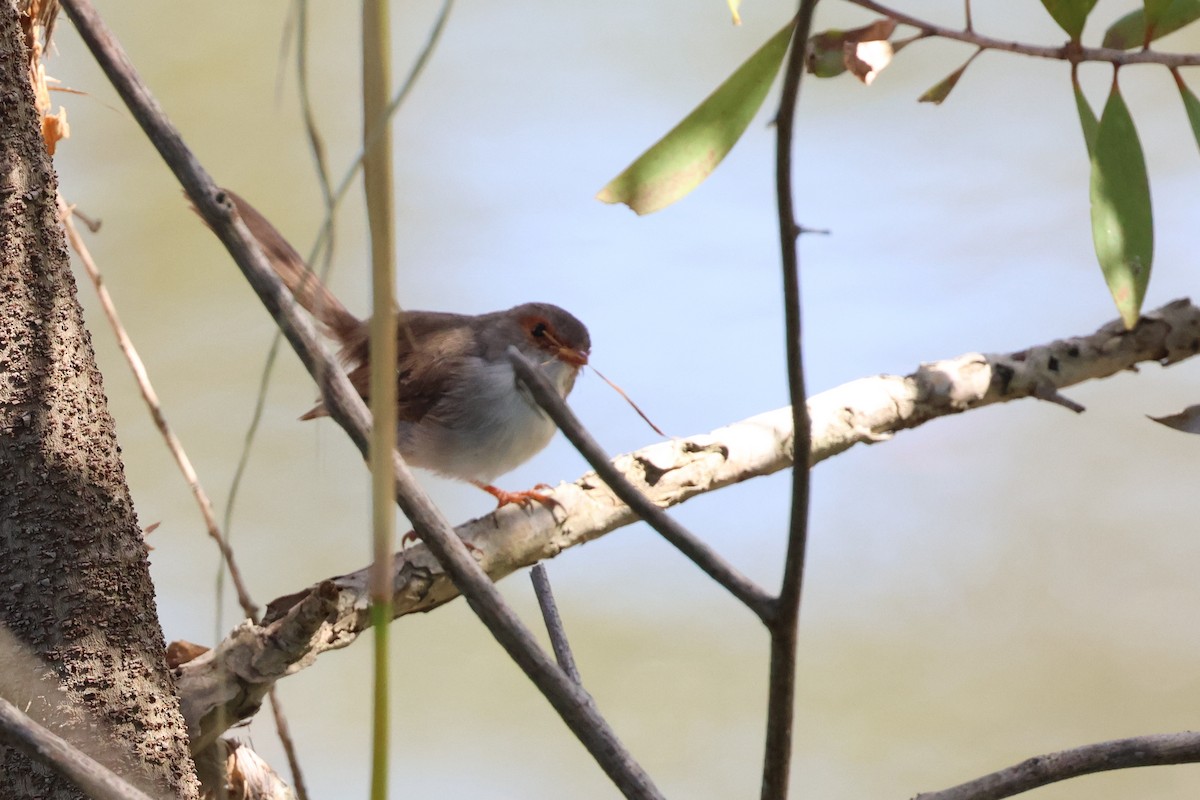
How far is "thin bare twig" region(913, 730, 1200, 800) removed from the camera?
0.64m

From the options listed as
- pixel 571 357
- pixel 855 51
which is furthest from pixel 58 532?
pixel 571 357

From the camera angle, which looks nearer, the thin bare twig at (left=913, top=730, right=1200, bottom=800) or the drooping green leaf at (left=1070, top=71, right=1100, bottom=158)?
the thin bare twig at (left=913, top=730, right=1200, bottom=800)

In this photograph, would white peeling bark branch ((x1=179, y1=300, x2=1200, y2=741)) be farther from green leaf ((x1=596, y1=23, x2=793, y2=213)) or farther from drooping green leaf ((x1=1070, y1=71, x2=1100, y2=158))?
drooping green leaf ((x1=1070, y1=71, x2=1100, y2=158))

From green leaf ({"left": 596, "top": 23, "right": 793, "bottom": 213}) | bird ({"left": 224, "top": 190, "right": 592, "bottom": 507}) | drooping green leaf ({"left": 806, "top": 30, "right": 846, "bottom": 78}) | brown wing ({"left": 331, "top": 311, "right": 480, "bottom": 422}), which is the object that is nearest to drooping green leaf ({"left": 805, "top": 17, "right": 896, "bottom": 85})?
drooping green leaf ({"left": 806, "top": 30, "right": 846, "bottom": 78})

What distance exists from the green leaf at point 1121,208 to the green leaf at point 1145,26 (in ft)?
0.33

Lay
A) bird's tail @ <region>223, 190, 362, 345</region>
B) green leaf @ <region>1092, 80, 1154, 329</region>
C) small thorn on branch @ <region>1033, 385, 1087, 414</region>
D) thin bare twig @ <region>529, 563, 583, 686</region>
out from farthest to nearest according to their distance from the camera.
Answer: bird's tail @ <region>223, 190, 362, 345</region>
small thorn on branch @ <region>1033, 385, 1087, 414</region>
green leaf @ <region>1092, 80, 1154, 329</region>
thin bare twig @ <region>529, 563, 583, 686</region>

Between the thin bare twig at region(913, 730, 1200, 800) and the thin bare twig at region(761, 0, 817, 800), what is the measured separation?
0.52 ft

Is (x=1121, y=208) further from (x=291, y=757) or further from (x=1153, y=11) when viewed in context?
(x=291, y=757)

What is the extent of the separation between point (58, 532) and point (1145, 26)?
1.18 m

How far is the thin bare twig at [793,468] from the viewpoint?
437mm

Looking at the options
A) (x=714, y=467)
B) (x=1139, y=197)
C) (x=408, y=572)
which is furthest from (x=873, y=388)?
(x=408, y=572)

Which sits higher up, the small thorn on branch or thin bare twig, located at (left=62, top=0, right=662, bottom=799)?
thin bare twig, located at (left=62, top=0, right=662, bottom=799)

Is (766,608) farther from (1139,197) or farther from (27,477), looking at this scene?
(1139,197)

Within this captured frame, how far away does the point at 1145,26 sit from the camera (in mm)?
1143
